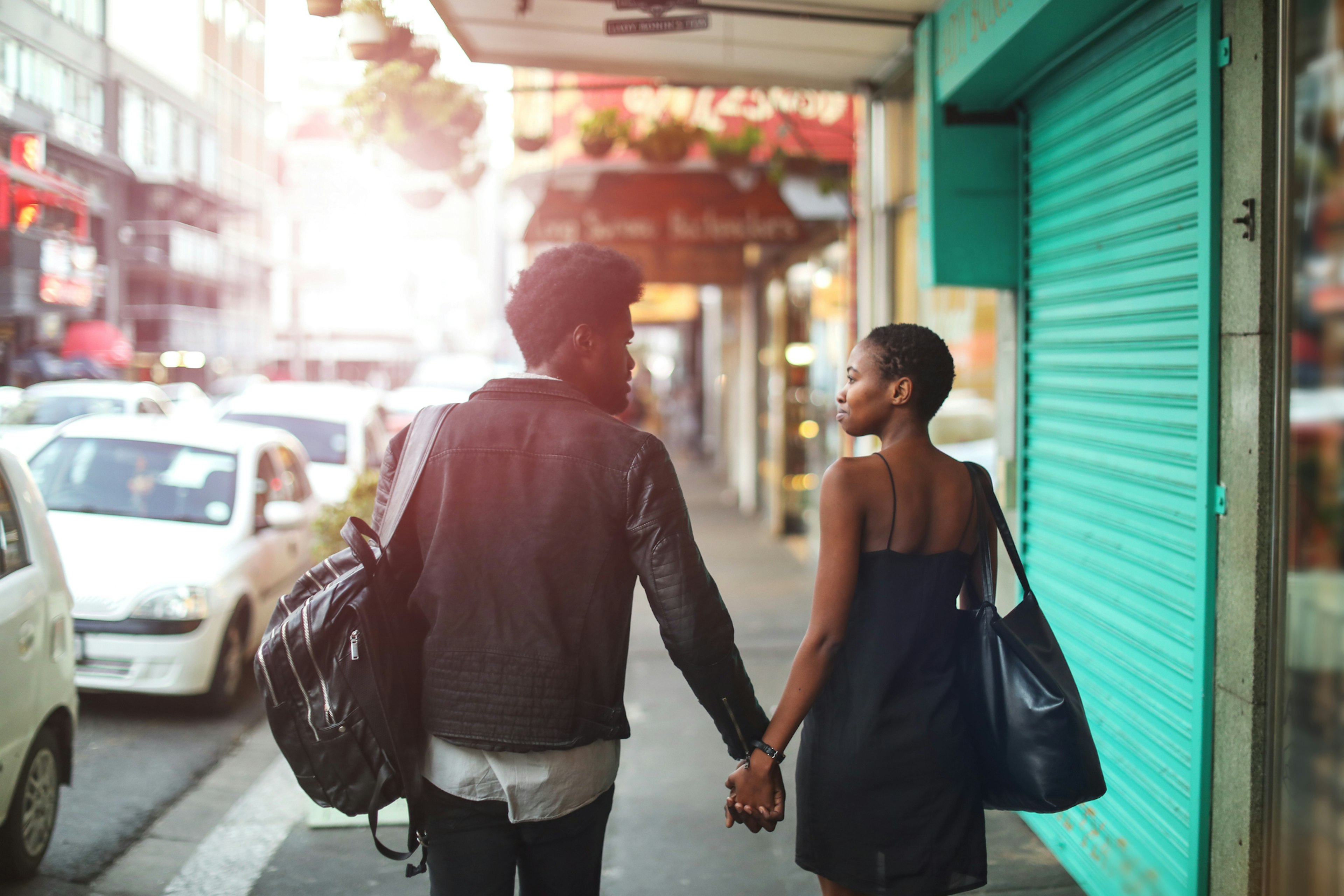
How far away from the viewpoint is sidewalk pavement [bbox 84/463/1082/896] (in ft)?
12.9

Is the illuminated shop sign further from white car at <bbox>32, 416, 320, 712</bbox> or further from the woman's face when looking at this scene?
the woman's face

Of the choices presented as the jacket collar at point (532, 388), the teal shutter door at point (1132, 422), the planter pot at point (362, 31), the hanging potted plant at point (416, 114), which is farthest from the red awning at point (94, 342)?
the teal shutter door at point (1132, 422)

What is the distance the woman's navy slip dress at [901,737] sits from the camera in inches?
91.4

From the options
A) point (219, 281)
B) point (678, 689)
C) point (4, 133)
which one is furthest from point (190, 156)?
point (219, 281)

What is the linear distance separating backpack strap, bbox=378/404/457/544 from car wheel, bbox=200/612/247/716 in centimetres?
439

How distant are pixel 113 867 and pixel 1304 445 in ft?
14.2

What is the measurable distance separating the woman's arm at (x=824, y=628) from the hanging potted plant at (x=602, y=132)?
6423mm

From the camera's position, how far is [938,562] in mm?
2336

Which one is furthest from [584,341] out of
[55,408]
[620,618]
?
[55,408]

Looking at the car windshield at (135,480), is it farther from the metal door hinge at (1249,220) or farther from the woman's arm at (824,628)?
the metal door hinge at (1249,220)

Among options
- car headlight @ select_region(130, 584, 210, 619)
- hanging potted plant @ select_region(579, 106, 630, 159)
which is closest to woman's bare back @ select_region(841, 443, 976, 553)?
car headlight @ select_region(130, 584, 210, 619)

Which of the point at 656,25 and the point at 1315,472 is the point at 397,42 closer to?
the point at 656,25

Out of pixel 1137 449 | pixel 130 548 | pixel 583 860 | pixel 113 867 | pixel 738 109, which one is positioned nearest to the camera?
pixel 583 860

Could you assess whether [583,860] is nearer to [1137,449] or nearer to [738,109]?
[1137,449]
